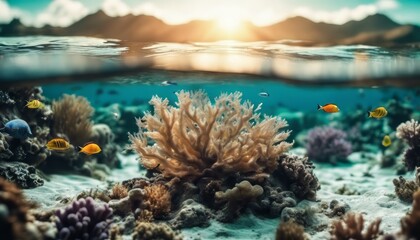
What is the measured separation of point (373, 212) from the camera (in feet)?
26.0

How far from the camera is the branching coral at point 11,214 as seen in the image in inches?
158

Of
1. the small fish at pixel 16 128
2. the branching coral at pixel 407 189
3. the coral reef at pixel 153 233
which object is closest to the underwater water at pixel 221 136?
the branching coral at pixel 407 189

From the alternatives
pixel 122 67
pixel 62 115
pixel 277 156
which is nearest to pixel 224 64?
pixel 122 67

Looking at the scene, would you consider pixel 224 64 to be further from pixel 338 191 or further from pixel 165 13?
pixel 338 191

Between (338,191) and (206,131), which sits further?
(338,191)

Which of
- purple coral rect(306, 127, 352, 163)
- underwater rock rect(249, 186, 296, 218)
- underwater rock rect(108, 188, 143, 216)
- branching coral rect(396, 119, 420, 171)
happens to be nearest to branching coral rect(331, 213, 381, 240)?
underwater rock rect(249, 186, 296, 218)

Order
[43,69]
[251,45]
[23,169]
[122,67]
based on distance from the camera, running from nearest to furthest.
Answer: [23,169] < [251,45] < [43,69] < [122,67]

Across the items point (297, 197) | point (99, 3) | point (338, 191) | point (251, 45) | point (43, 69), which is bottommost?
point (338, 191)

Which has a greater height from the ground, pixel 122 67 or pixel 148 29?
pixel 148 29

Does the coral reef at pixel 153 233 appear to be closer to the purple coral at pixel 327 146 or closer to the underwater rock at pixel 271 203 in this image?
the underwater rock at pixel 271 203

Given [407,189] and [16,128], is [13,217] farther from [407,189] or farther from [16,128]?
[407,189]

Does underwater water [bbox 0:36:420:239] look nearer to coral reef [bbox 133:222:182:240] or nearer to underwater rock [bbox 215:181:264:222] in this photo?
underwater rock [bbox 215:181:264:222]

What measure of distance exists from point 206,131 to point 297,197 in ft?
9.57

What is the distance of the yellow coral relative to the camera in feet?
24.1
